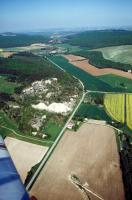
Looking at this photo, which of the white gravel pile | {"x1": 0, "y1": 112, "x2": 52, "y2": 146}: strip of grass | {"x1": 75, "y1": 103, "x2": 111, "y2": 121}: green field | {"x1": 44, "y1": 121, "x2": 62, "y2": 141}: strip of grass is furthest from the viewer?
the white gravel pile

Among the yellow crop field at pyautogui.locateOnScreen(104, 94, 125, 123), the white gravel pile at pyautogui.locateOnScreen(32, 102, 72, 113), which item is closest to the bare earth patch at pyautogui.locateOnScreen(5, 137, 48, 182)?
the white gravel pile at pyautogui.locateOnScreen(32, 102, 72, 113)

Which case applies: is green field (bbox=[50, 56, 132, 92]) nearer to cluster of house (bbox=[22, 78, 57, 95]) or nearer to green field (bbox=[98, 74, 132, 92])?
green field (bbox=[98, 74, 132, 92])

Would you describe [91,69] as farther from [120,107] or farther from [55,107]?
[55,107]

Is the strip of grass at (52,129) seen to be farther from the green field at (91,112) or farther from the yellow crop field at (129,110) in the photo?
the yellow crop field at (129,110)

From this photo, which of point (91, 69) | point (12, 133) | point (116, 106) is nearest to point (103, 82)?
point (91, 69)

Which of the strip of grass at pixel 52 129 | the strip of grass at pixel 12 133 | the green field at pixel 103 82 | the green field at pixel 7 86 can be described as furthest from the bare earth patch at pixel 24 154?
the green field at pixel 103 82

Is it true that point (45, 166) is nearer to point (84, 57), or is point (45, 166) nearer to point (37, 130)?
point (37, 130)

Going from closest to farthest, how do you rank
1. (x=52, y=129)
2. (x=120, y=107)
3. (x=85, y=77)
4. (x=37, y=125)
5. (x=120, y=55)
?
1. (x=52, y=129)
2. (x=37, y=125)
3. (x=120, y=107)
4. (x=85, y=77)
5. (x=120, y=55)
